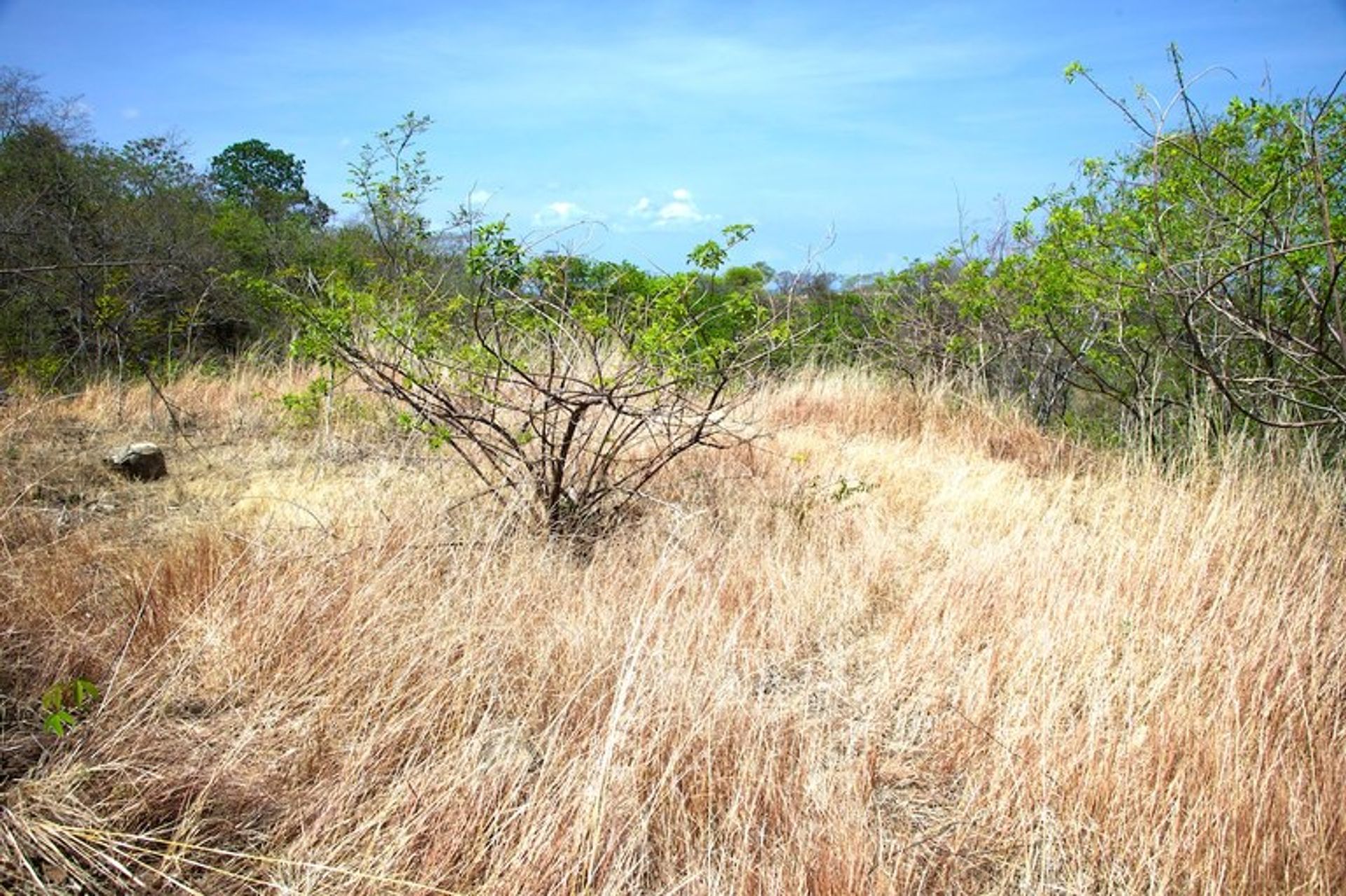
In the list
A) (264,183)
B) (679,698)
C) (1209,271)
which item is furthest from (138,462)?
(264,183)

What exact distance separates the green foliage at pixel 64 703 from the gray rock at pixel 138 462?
280 centimetres

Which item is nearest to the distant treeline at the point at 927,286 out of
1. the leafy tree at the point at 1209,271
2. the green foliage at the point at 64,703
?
the leafy tree at the point at 1209,271

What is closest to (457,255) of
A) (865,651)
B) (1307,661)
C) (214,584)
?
(214,584)

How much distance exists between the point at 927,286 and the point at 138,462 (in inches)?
297

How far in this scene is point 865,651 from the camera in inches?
112

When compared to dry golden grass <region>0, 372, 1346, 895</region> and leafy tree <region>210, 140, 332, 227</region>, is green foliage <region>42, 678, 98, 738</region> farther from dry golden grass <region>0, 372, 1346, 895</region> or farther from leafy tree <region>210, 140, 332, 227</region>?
leafy tree <region>210, 140, 332, 227</region>

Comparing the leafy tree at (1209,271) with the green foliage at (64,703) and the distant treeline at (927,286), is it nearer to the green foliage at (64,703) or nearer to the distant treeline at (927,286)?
the distant treeline at (927,286)

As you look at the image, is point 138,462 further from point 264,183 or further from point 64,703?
point 264,183

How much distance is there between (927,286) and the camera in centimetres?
889

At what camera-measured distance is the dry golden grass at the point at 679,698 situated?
1.70 metres

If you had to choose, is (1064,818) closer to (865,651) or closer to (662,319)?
(865,651)

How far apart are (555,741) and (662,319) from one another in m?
2.11

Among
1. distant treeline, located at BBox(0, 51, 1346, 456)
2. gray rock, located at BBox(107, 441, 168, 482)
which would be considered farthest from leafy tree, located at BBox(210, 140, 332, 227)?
gray rock, located at BBox(107, 441, 168, 482)

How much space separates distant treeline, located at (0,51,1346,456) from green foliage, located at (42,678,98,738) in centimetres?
147
